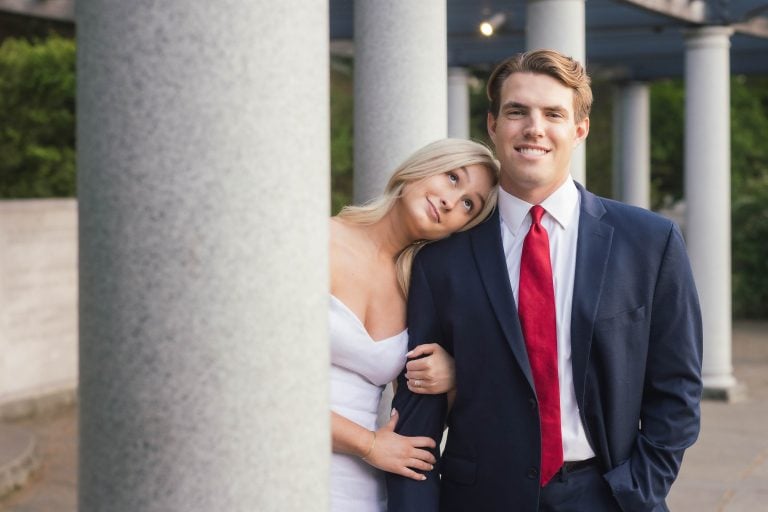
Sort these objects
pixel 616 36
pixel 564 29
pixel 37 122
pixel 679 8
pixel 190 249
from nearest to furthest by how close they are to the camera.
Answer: pixel 190 249, pixel 564 29, pixel 679 8, pixel 616 36, pixel 37 122

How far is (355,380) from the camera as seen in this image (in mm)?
3186

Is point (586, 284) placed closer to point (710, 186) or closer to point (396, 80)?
point (396, 80)

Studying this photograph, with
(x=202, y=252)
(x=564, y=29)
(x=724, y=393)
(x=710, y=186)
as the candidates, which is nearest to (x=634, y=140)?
(x=710, y=186)

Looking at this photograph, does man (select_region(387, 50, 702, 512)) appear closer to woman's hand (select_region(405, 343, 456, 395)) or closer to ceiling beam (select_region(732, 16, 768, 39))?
woman's hand (select_region(405, 343, 456, 395))

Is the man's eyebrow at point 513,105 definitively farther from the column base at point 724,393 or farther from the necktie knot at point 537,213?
the column base at point 724,393

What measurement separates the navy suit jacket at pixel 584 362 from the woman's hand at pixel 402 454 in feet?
0.14

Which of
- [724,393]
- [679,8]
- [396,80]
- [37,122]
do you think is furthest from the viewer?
[37,122]

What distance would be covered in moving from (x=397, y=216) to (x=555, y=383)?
24.5 inches

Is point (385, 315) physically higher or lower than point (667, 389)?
higher

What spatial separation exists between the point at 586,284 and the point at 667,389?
1.17 feet

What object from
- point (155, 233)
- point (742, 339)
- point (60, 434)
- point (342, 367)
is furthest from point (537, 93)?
point (742, 339)

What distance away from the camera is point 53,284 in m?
11.5

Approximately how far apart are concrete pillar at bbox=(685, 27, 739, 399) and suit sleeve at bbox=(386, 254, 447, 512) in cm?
897

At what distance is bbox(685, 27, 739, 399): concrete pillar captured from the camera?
11.6 meters
